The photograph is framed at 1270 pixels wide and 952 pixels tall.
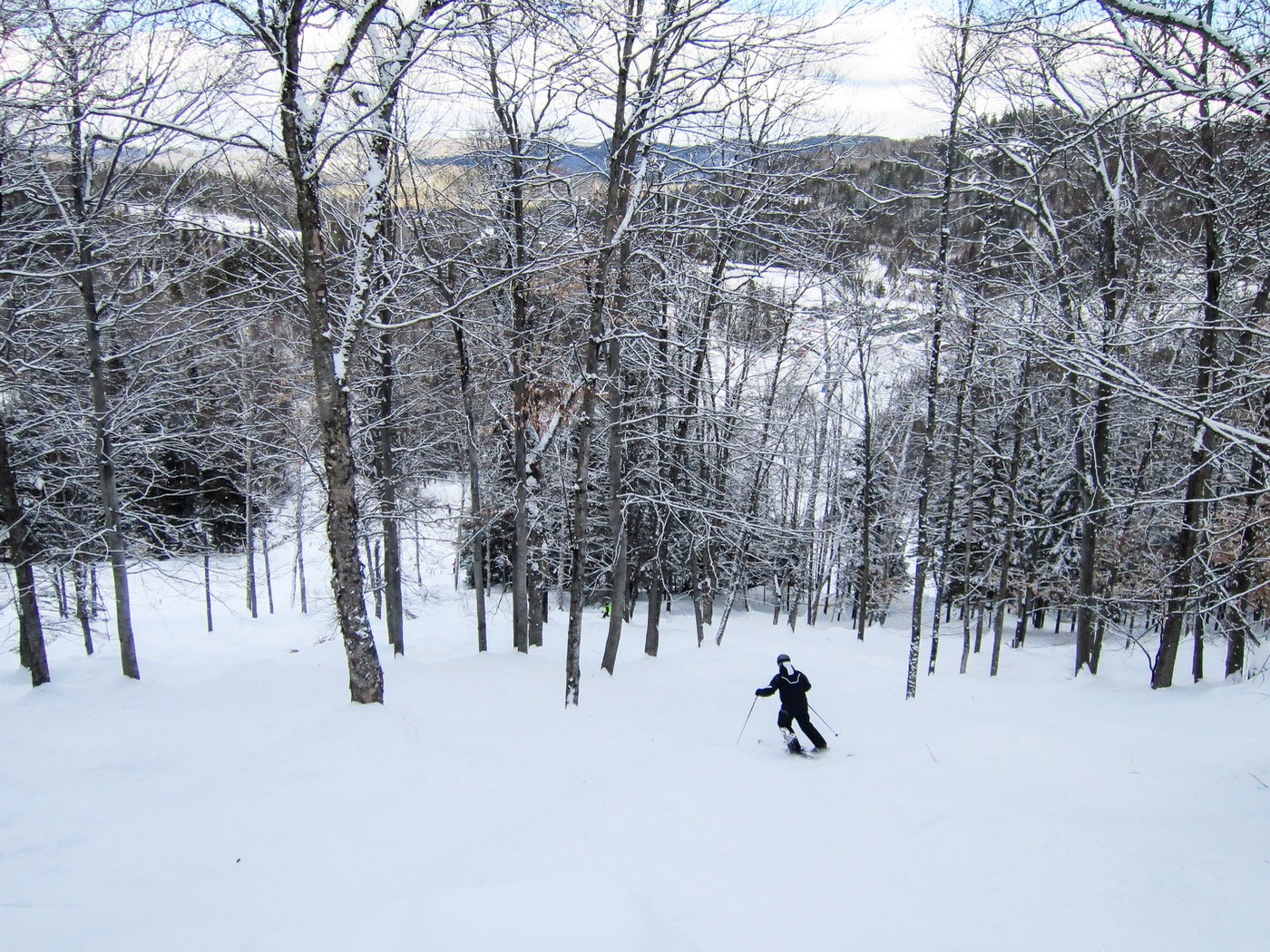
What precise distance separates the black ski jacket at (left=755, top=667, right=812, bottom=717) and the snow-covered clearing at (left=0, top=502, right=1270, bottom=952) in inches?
24.2

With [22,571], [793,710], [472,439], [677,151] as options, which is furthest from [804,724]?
[22,571]

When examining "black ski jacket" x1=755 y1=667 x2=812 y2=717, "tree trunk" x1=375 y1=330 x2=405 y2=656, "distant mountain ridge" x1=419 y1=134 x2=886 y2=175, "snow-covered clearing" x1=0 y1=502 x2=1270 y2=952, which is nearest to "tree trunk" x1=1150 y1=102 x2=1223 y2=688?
"snow-covered clearing" x1=0 y1=502 x2=1270 y2=952

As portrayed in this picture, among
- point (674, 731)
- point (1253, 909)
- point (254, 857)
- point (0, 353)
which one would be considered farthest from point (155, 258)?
point (1253, 909)

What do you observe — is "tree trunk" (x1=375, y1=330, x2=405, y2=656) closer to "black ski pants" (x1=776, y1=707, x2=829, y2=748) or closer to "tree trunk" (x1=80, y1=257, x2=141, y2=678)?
"tree trunk" (x1=80, y1=257, x2=141, y2=678)

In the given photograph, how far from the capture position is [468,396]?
1328 cm

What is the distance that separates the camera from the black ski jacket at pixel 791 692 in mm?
7816

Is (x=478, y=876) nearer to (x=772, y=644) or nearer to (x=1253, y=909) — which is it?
(x=1253, y=909)

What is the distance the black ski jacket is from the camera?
7816 mm

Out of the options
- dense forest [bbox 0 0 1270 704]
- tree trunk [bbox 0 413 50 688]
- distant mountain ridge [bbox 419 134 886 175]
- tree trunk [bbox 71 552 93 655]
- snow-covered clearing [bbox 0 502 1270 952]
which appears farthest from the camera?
tree trunk [bbox 71 552 93 655]

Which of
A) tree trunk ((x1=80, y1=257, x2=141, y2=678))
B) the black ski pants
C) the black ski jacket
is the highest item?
tree trunk ((x1=80, y1=257, x2=141, y2=678))

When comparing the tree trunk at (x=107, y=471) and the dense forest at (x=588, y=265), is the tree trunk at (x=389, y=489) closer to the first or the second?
the dense forest at (x=588, y=265)

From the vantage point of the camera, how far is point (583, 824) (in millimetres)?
5355

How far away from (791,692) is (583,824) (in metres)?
3.44

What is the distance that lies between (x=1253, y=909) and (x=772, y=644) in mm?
16645
